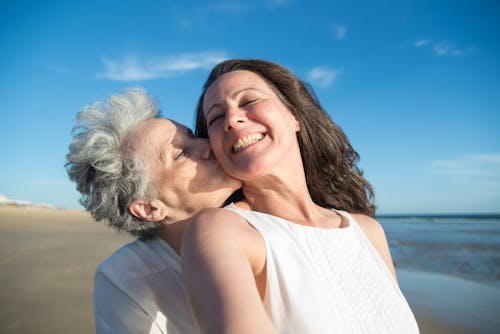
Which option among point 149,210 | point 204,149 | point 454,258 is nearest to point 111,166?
point 149,210

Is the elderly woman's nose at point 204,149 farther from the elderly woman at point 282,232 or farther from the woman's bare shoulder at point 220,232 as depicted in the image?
the woman's bare shoulder at point 220,232

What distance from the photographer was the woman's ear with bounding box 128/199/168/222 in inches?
83.1

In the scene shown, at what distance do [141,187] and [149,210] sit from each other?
0.18 meters

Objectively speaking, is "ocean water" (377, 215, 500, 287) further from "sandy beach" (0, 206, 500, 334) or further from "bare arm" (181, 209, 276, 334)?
"bare arm" (181, 209, 276, 334)

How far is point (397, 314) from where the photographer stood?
5.88 ft

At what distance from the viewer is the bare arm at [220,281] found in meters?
1.06

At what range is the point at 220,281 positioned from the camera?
1123mm

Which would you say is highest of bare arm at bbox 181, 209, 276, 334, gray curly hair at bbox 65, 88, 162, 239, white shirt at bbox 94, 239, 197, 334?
gray curly hair at bbox 65, 88, 162, 239

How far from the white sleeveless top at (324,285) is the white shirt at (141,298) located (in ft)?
2.01

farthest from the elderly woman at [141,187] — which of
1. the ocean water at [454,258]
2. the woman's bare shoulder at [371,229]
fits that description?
the ocean water at [454,258]

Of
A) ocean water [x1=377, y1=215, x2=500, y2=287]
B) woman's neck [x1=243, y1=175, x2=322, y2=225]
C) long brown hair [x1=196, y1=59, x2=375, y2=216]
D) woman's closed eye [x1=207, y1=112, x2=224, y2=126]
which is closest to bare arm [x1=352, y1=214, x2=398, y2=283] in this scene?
long brown hair [x1=196, y1=59, x2=375, y2=216]

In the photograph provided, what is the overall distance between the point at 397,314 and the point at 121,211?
5.85 feet

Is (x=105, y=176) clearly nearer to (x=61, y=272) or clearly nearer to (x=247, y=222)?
(x=247, y=222)

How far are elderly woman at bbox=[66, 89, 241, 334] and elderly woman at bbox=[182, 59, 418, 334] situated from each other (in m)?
0.21
